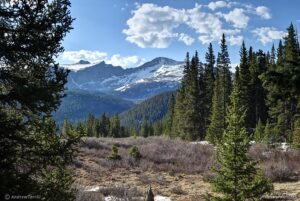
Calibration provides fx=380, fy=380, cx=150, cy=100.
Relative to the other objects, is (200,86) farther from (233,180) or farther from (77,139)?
(77,139)

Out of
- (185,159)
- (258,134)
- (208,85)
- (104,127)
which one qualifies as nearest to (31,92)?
(185,159)

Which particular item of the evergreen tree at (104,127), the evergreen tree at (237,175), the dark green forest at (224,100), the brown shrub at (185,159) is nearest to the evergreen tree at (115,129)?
the evergreen tree at (104,127)

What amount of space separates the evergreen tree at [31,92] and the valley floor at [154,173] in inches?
211

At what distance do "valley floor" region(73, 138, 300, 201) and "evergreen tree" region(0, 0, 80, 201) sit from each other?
211 inches

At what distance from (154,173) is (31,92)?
58.4ft

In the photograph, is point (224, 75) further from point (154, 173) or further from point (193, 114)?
point (154, 173)

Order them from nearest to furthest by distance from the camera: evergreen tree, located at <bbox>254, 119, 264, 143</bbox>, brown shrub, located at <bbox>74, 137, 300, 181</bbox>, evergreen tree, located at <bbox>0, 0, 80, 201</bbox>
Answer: evergreen tree, located at <bbox>0, 0, 80, 201</bbox> < brown shrub, located at <bbox>74, 137, 300, 181</bbox> < evergreen tree, located at <bbox>254, 119, 264, 143</bbox>

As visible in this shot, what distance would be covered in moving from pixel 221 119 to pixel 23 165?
152ft

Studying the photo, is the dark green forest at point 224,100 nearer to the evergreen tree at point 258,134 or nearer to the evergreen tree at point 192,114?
the evergreen tree at point 192,114

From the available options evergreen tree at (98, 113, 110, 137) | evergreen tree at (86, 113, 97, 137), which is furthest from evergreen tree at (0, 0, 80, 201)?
evergreen tree at (98, 113, 110, 137)

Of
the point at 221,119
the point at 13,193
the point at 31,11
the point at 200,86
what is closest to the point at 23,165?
the point at 13,193

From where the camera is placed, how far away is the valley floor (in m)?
17.3

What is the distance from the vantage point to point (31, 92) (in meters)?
7.94

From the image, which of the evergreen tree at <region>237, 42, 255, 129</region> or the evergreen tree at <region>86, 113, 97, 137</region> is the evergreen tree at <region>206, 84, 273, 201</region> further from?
the evergreen tree at <region>86, 113, 97, 137</region>
